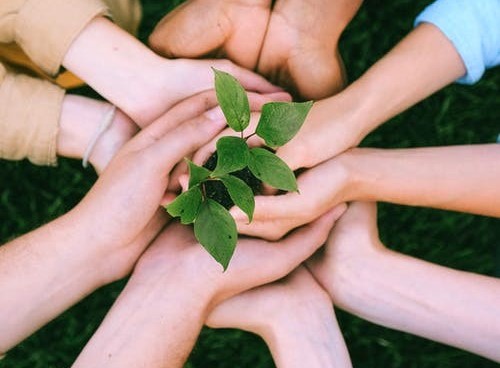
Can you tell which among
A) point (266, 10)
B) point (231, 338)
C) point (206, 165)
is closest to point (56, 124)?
Result: point (206, 165)

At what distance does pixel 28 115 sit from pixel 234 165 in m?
0.68

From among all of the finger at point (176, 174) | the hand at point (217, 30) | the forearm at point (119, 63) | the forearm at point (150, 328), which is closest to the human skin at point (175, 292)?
the forearm at point (150, 328)

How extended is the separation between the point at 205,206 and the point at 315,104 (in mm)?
503

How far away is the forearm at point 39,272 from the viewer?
3.97ft

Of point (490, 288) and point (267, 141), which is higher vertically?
point (267, 141)

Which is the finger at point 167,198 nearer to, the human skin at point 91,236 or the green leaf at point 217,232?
the human skin at point 91,236

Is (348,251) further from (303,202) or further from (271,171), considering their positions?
(271,171)

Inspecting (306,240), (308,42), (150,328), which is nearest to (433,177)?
(306,240)

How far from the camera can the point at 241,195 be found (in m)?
0.87

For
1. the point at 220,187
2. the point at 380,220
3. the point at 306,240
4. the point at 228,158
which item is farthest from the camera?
the point at 380,220

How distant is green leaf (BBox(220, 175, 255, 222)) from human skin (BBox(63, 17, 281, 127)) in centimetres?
51

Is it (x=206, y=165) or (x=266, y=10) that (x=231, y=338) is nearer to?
(x=206, y=165)

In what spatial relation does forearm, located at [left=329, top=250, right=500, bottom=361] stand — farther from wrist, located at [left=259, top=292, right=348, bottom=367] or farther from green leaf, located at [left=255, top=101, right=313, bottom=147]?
green leaf, located at [left=255, top=101, right=313, bottom=147]

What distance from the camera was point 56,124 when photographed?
134 cm
